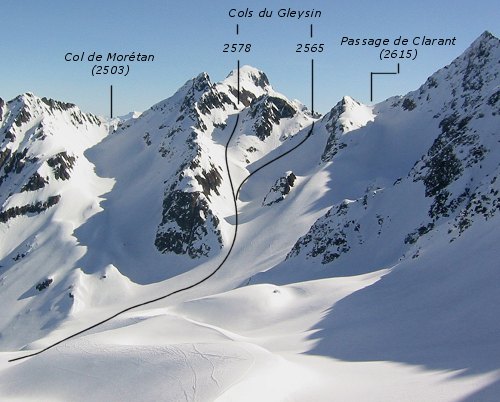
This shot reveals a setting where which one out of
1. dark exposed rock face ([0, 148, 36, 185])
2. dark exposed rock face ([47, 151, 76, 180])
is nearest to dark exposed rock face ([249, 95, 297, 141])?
dark exposed rock face ([47, 151, 76, 180])

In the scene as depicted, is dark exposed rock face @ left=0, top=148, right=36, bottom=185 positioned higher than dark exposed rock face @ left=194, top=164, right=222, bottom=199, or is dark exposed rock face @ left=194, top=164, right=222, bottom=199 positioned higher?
dark exposed rock face @ left=0, top=148, right=36, bottom=185

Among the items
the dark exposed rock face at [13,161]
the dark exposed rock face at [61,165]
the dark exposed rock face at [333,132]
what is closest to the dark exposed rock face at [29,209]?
the dark exposed rock face at [61,165]

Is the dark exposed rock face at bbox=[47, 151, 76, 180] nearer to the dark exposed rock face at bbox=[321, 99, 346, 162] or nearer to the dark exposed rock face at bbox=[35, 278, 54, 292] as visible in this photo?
the dark exposed rock face at bbox=[35, 278, 54, 292]

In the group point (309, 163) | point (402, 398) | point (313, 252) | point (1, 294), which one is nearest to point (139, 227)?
point (1, 294)

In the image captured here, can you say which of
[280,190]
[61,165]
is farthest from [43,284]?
[280,190]

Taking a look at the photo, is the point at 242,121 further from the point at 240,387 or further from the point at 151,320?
the point at 240,387
